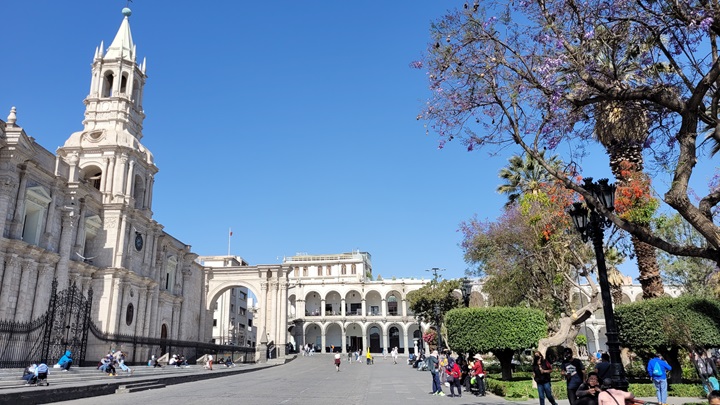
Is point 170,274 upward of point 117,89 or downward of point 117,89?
downward

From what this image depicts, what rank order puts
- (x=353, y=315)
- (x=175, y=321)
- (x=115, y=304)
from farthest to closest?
(x=353, y=315)
(x=175, y=321)
(x=115, y=304)

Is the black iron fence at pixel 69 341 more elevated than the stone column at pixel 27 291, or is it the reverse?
the stone column at pixel 27 291

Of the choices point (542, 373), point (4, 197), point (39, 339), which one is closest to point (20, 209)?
point (4, 197)

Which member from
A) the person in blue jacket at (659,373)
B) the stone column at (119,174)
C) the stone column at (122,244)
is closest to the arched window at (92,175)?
the stone column at (119,174)

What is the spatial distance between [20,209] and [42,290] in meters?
4.50

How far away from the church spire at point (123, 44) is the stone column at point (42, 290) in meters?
19.3

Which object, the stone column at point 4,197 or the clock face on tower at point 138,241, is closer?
the stone column at point 4,197

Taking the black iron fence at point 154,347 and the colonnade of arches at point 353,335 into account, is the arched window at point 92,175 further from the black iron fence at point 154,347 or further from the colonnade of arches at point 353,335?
the colonnade of arches at point 353,335

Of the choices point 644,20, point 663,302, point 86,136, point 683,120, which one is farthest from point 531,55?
point 86,136

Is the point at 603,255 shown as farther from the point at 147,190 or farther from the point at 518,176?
the point at 147,190

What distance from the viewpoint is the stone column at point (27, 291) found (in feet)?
79.9

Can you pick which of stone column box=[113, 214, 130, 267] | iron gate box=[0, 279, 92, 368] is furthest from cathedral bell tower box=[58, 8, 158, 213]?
iron gate box=[0, 279, 92, 368]

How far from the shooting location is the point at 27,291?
81.6 feet

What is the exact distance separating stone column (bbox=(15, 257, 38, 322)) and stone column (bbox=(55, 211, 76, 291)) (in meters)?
1.65
